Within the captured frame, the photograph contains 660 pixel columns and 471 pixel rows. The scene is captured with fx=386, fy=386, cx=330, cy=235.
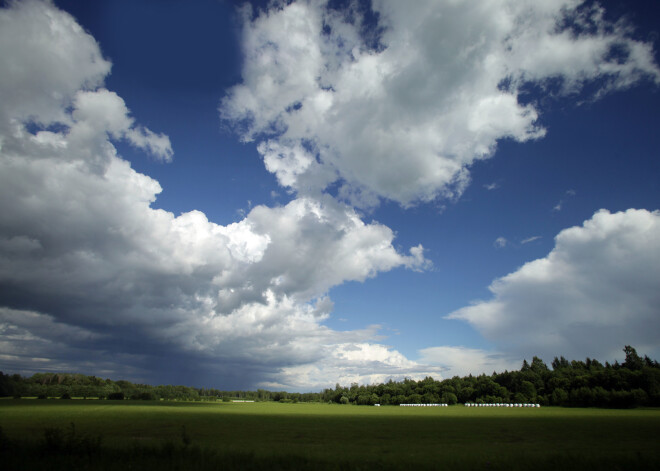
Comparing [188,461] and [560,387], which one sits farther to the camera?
[560,387]

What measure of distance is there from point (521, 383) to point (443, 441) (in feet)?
526

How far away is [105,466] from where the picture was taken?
15.9 metres

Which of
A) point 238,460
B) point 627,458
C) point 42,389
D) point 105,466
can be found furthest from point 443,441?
point 42,389

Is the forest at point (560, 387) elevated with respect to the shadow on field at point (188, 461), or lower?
elevated

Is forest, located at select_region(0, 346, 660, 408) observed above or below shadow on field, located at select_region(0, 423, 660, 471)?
above

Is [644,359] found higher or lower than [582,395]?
higher

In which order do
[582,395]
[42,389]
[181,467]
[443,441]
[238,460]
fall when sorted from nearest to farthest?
[181,467]
[238,460]
[443,441]
[582,395]
[42,389]

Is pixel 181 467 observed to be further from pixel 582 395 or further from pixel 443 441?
pixel 582 395

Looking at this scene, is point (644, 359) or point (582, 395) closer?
point (582, 395)

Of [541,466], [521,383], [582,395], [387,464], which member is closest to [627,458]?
[541,466]

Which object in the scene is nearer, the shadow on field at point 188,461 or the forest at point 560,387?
the shadow on field at point 188,461

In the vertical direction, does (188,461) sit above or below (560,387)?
below

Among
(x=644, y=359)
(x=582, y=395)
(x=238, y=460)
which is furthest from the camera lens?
(x=644, y=359)

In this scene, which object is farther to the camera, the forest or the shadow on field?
the forest
